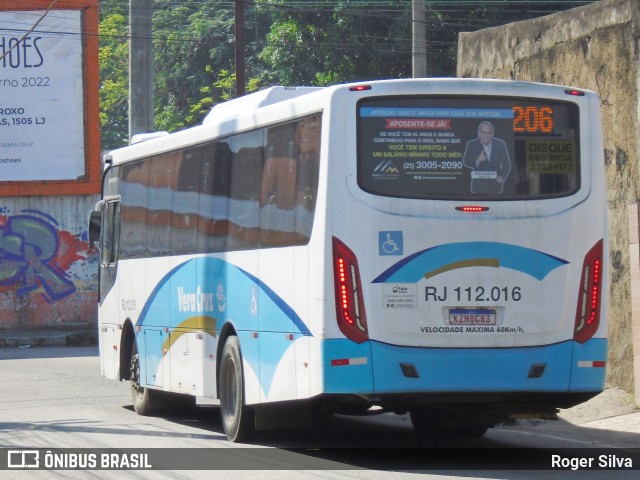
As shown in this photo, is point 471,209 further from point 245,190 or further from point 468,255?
point 245,190

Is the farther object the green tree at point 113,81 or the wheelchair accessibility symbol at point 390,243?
the green tree at point 113,81

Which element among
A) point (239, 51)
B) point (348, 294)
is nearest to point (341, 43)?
point (239, 51)

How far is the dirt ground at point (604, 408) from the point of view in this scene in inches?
557

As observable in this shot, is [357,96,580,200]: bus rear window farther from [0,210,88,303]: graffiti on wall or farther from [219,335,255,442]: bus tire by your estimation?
[0,210,88,303]: graffiti on wall

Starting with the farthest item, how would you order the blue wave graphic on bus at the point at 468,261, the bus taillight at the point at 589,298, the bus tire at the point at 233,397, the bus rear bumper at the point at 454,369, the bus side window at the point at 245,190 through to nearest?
the bus tire at the point at 233,397
the bus side window at the point at 245,190
the bus taillight at the point at 589,298
the blue wave graphic on bus at the point at 468,261
the bus rear bumper at the point at 454,369

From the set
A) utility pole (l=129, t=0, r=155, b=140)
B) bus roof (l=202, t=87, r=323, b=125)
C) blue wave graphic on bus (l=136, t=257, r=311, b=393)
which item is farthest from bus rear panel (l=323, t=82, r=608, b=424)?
utility pole (l=129, t=0, r=155, b=140)

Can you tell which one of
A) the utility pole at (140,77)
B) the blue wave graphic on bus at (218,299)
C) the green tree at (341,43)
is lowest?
the blue wave graphic on bus at (218,299)

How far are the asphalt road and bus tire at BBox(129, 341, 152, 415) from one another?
6.7 inches

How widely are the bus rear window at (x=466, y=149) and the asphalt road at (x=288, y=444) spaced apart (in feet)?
7.17

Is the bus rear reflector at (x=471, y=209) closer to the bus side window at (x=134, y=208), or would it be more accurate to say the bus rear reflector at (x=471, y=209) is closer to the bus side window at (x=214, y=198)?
the bus side window at (x=214, y=198)

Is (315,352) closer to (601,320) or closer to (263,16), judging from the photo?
(601,320)

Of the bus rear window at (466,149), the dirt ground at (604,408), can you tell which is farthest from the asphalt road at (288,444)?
the bus rear window at (466,149)

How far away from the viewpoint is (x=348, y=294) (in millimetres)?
10305

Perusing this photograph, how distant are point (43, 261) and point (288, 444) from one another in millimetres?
20285
